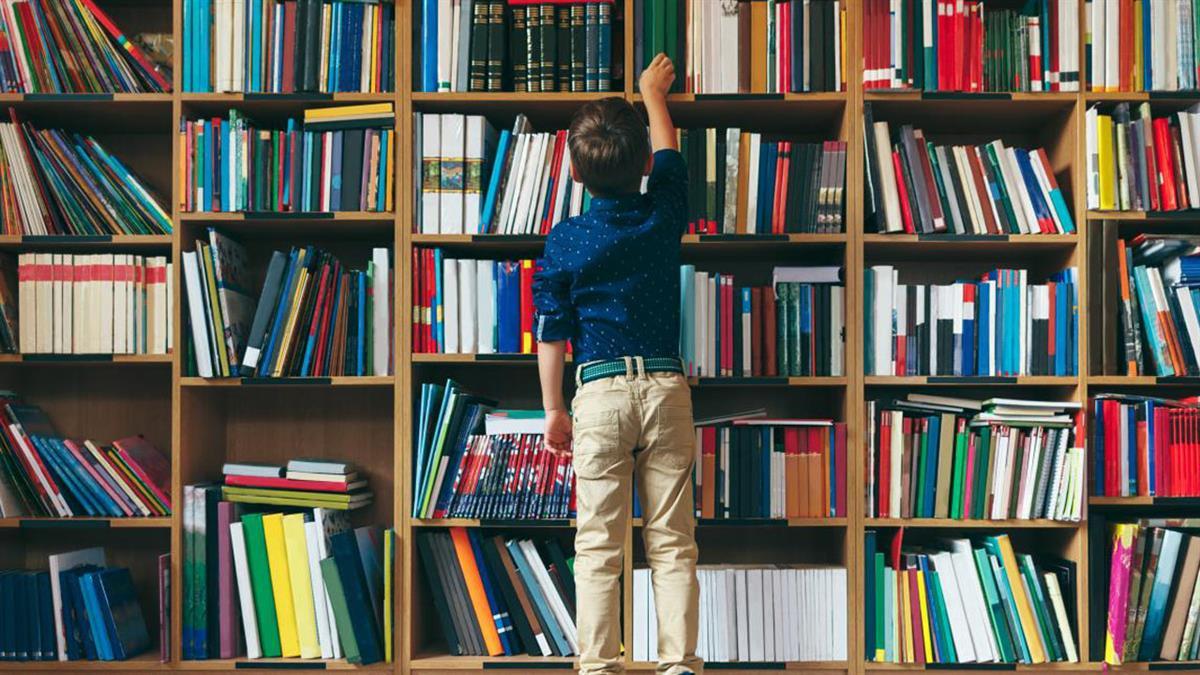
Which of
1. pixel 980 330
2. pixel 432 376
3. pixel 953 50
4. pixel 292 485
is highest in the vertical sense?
pixel 953 50

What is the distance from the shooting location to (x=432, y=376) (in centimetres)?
312

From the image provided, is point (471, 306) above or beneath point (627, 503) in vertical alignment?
above

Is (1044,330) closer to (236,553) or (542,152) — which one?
(542,152)

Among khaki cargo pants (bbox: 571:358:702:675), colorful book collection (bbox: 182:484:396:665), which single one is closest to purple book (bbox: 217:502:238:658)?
colorful book collection (bbox: 182:484:396:665)

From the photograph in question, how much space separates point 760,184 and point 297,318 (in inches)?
51.6

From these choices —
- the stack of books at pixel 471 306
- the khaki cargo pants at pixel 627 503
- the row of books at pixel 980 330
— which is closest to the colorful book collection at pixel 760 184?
the row of books at pixel 980 330

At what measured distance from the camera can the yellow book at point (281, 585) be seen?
2830mm

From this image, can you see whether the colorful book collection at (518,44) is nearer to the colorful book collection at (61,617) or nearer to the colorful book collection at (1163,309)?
the colorful book collection at (1163,309)

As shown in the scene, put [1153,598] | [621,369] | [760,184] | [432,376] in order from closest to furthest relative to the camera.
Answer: [621,369] < [1153,598] < [760,184] < [432,376]

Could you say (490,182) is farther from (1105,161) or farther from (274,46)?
(1105,161)

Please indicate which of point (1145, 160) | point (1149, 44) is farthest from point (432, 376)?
point (1149, 44)

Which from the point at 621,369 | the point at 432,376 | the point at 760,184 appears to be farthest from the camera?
the point at 432,376

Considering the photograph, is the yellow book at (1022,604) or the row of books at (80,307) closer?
the yellow book at (1022,604)

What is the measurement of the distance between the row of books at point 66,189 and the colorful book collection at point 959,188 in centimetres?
198
